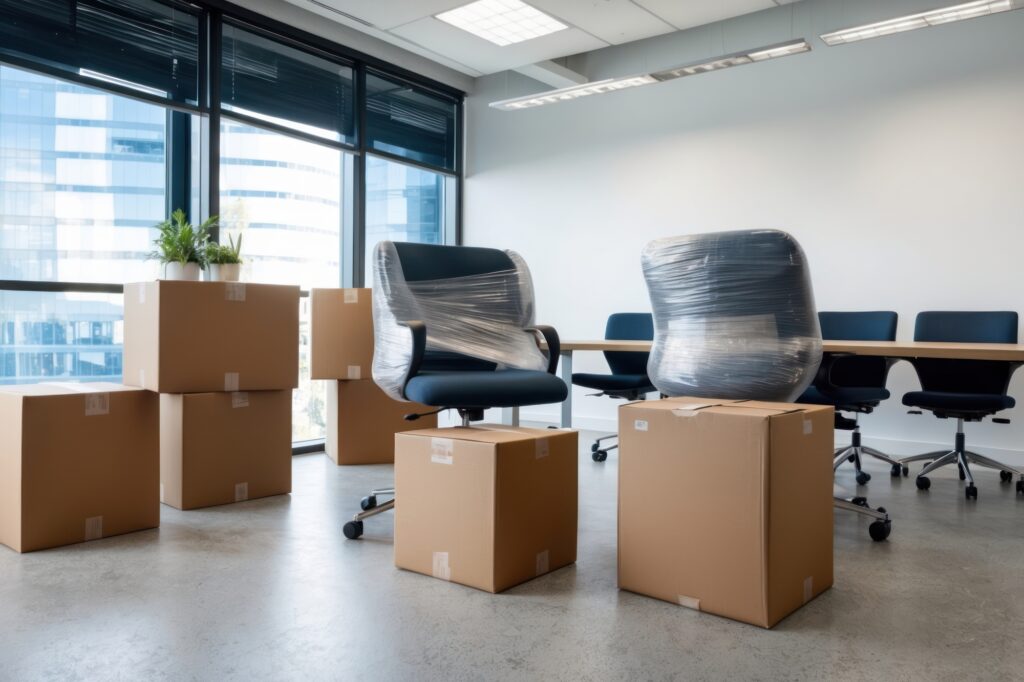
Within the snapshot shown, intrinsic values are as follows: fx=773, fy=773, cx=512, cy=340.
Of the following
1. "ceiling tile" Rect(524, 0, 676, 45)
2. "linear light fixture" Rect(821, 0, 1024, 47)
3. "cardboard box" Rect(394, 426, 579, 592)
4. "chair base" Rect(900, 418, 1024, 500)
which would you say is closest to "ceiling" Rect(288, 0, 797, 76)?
"ceiling tile" Rect(524, 0, 676, 45)

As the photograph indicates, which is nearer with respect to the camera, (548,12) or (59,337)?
(59,337)

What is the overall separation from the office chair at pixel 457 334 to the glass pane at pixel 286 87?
2310 mm

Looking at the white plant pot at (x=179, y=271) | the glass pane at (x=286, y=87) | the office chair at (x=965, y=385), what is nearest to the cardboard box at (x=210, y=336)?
the white plant pot at (x=179, y=271)

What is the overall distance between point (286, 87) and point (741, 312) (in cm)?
358

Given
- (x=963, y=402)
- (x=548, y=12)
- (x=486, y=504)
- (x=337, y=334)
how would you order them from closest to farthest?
(x=486, y=504) < (x=963, y=402) < (x=337, y=334) < (x=548, y=12)

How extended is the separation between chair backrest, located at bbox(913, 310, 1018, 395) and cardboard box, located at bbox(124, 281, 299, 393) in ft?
9.58

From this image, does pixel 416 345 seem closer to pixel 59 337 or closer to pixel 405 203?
pixel 59 337

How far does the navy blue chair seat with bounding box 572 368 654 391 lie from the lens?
4.29 m

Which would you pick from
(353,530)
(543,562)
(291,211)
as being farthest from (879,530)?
(291,211)

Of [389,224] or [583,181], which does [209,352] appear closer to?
[389,224]

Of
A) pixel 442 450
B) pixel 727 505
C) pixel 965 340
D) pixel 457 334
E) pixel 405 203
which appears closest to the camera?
pixel 727 505

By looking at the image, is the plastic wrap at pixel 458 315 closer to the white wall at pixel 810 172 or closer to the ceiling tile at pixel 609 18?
the ceiling tile at pixel 609 18

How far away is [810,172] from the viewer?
4742 mm

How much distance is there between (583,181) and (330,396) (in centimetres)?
256
